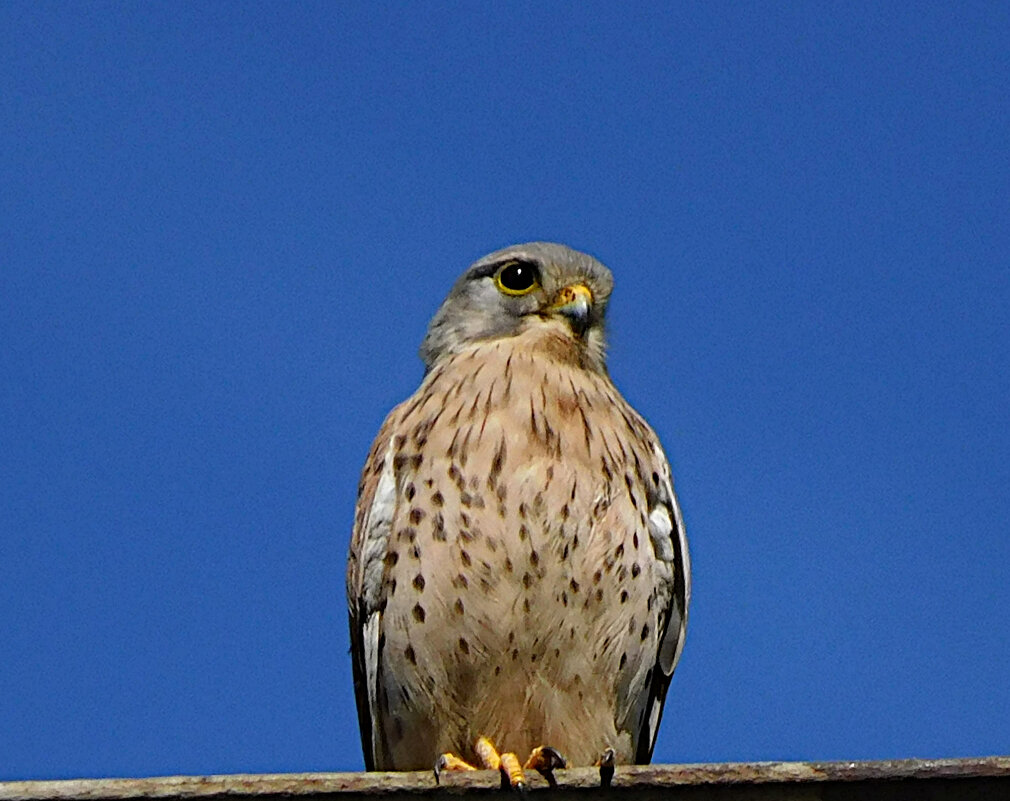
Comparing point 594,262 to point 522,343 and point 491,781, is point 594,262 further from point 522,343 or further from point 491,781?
point 491,781

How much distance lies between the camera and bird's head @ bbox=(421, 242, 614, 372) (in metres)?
5.71

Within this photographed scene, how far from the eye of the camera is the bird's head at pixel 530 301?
5.71m

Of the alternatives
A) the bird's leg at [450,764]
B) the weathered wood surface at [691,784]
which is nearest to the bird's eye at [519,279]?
the bird's leg at [450,764]

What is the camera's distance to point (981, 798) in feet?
9.46

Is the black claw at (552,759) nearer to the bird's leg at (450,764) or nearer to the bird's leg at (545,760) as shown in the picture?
the bird's leg at (545,760)

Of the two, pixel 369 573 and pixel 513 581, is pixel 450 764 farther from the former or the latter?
pixel 369 573

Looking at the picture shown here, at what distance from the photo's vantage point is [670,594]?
5051 millimetres

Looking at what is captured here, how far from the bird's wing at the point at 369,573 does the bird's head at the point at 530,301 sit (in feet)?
2.37

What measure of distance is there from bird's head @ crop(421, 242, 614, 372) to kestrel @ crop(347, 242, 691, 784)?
1.68 ft

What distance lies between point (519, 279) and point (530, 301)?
0.10 m

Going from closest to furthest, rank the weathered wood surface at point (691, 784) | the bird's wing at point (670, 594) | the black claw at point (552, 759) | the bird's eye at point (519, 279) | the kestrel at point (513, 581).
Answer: the weathered wood surface at point (691, 784), the black claw at point (552, 759), the kestrel at point (513, 581), the bird's wing at point (670, 594), the bird's eye at point (519, 279)

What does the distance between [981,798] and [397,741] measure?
2.37m

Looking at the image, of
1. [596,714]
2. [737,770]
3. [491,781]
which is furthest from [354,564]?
[737,770]

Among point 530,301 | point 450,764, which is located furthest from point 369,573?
point 530,301
